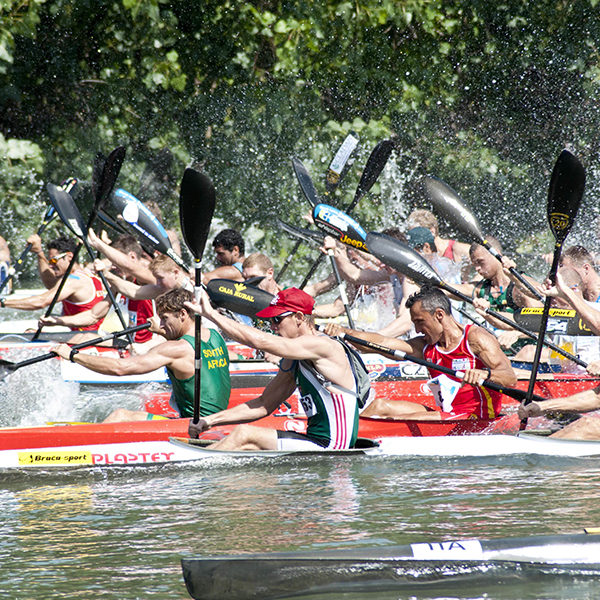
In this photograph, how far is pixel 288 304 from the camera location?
227 inches

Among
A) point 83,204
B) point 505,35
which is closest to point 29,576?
point 83,204

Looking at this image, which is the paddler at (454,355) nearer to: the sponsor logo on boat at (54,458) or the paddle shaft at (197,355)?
the paddle shaft at (197,355)

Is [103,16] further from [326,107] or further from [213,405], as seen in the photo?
[213,405]

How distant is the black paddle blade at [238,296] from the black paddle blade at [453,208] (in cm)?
208

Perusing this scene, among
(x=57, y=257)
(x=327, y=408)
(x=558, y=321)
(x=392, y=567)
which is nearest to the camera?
(x=392, y=567)

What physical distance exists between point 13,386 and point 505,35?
1142 cm

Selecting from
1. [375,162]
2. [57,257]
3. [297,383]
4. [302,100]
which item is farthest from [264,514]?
[302,100]

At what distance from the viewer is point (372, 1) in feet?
51.9

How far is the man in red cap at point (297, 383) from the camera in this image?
5715 mm

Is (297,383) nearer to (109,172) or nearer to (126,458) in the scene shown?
(126,458)

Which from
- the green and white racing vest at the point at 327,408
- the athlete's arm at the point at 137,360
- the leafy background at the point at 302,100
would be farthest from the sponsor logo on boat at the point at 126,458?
the leafy background at the point at 302,100

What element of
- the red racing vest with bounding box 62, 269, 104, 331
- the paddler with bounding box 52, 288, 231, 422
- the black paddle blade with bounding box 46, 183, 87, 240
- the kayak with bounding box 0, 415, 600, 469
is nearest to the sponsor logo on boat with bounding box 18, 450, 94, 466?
the kayak with bounding box 0, 415, 600, 469

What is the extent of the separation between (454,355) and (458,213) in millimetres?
1977

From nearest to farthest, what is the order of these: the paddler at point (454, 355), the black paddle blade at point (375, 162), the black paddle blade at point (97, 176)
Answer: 1. the paddler at point (454, 355)
2. the black paddle blade at point (97, 176)
3. the black paddle blade at point (375, 162)
